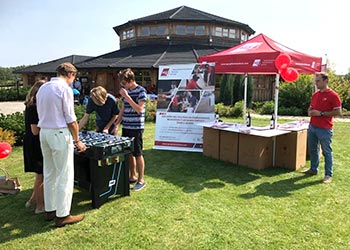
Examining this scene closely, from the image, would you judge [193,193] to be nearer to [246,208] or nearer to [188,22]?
[246,208]

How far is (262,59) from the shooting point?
5934 mm

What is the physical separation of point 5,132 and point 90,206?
178 inches

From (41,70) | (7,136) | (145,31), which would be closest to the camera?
(7,136)

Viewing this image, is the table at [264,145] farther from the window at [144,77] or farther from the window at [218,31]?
the window at [218,31]

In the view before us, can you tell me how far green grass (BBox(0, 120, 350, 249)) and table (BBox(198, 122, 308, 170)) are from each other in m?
0.30

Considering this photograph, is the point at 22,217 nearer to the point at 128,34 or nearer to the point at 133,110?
the point at 133,110

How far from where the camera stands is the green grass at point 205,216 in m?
3.37

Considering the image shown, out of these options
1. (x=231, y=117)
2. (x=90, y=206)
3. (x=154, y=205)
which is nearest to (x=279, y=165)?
(x=154, y=205)

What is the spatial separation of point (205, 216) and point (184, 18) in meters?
22.4

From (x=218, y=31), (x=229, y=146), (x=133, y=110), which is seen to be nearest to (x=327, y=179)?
(x=229, y=146)

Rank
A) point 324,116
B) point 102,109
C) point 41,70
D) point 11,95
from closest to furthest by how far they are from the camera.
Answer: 1. point 102,109
2. point 324,116
3. point 11,95
4. point 41,70

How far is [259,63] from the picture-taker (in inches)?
235

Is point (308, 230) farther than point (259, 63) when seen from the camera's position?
No

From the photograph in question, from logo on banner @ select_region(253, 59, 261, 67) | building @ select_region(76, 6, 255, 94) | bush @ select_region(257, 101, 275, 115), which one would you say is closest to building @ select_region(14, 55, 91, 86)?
building @ select_region(76, 6, 255, 94)
